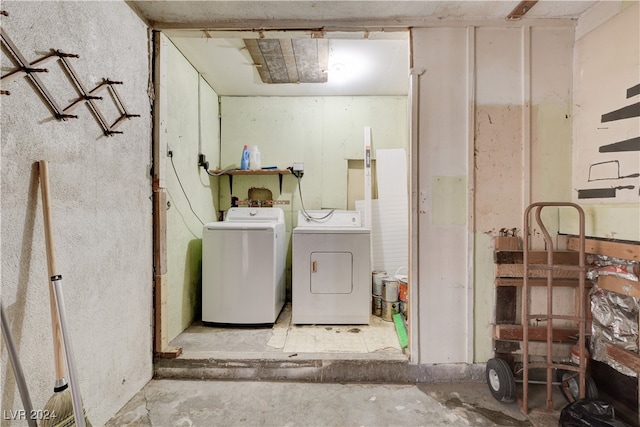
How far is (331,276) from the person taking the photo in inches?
102

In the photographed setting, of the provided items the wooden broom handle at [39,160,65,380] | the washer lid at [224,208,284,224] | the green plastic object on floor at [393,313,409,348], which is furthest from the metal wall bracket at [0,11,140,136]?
the green plastic object on floor at [393,313,409,348]

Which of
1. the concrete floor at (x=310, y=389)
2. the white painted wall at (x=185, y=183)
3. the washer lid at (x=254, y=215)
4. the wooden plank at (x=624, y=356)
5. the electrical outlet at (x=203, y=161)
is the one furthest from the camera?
the washer lid at (x=254, y=215)

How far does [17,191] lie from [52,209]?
15 cm

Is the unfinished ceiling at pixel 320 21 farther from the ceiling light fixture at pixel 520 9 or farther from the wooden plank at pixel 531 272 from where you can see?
the wooden plank at pixel 531 272

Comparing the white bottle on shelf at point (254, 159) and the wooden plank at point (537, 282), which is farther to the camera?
the white bottle on shelf at point (254, 159)

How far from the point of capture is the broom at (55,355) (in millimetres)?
1110

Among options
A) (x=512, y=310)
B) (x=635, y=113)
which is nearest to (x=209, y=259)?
(x=512, y=310)

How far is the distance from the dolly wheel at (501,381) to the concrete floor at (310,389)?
64 mm

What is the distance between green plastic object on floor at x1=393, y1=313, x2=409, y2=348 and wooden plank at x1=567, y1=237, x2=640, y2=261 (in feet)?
4.06

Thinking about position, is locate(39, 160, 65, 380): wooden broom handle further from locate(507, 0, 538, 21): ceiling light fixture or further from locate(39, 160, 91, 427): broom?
locate(507, 0, 538, 21): ceiling light fixture

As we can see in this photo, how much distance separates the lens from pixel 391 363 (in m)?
1.95

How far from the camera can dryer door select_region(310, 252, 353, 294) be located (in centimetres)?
258

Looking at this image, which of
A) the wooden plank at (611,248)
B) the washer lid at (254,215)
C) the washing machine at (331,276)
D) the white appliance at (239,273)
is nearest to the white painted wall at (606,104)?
the wooden plank at (611,248)

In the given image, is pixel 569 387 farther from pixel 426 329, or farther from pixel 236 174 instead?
pixel 236 174
